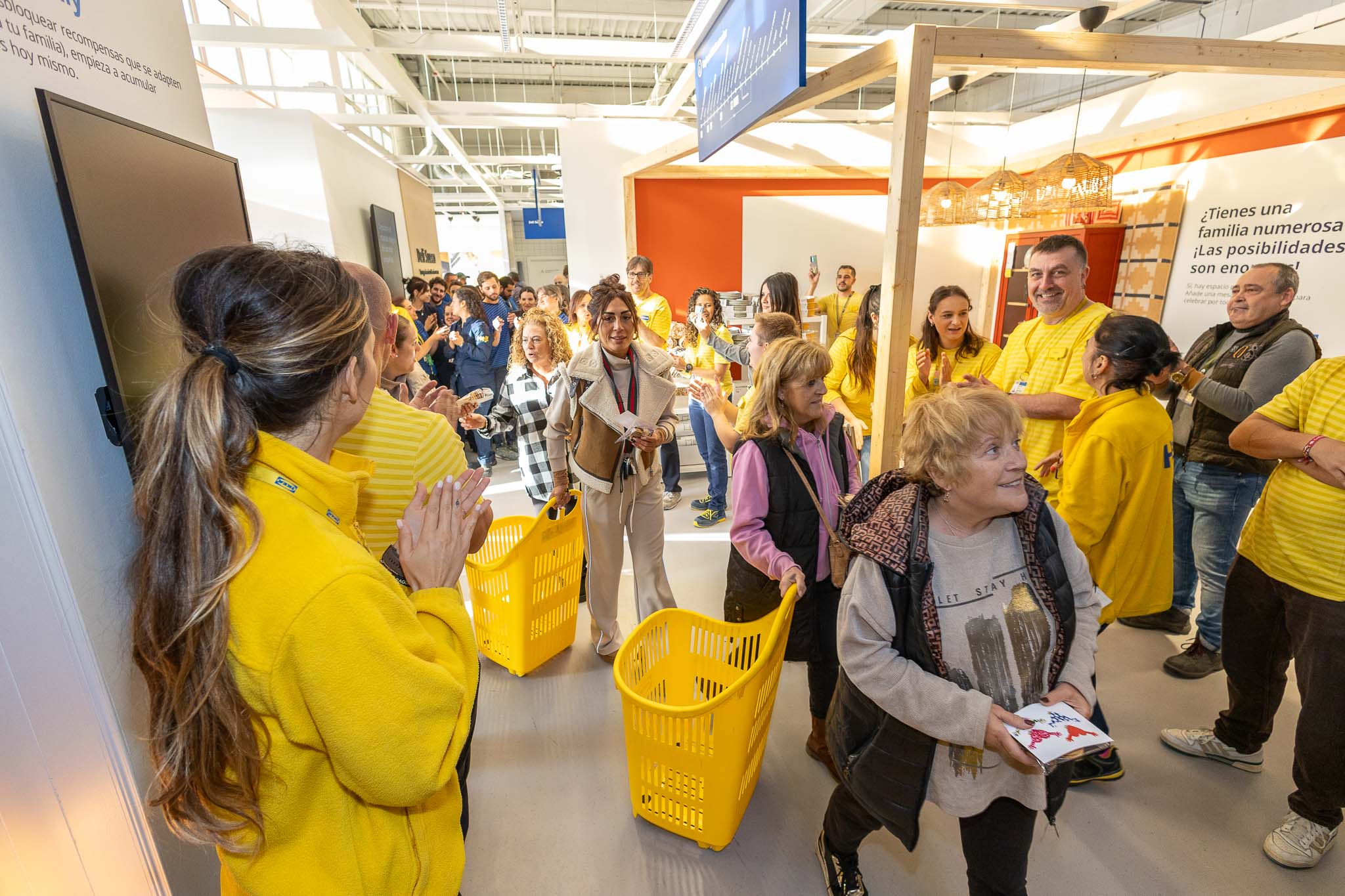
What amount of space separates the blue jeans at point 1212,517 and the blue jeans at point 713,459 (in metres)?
2.95

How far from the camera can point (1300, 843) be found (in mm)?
2047

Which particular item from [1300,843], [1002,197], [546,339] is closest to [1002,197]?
[1002,197]

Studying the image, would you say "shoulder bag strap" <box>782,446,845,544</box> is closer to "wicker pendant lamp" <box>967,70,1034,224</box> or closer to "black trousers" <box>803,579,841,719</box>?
"black trousers" <box>803,579,841,719</box>

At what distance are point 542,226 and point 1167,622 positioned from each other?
47.0ft

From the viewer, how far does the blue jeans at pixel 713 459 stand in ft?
17.0

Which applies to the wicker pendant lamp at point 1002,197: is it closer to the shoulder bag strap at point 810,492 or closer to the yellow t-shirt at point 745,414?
the yellow t-shirt at point 745,414

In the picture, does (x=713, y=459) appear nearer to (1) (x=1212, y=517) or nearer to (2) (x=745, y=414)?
(2) (x=745, y=414)

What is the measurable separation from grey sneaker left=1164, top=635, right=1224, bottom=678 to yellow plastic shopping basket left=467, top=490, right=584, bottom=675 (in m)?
2.97

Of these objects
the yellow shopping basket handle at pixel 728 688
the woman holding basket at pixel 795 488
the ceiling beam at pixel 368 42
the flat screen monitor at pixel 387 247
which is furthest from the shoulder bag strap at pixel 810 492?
the flat screen monitor at pixel 387 247

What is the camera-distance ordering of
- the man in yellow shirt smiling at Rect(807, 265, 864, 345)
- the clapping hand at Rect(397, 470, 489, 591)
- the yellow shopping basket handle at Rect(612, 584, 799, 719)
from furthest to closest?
the man in yellow shirt smiling at Rect(807, 265, 864, 345), the yellow shopping basket handle at Rect(612, 584, 799, 719), the clapping hand at Rect(397, 470, 489, 591)

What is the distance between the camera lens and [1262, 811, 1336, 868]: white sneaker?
A: 2.04 m

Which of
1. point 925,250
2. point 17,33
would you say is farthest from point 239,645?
point 925,250

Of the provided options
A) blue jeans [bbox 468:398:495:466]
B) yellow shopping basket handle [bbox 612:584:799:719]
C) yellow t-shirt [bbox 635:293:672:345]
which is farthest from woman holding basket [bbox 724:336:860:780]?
blue jeans [bbox 468:398:495:466]

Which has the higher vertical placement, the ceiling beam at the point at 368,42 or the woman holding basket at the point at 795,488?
the ceiling beam at the point at 368,42
